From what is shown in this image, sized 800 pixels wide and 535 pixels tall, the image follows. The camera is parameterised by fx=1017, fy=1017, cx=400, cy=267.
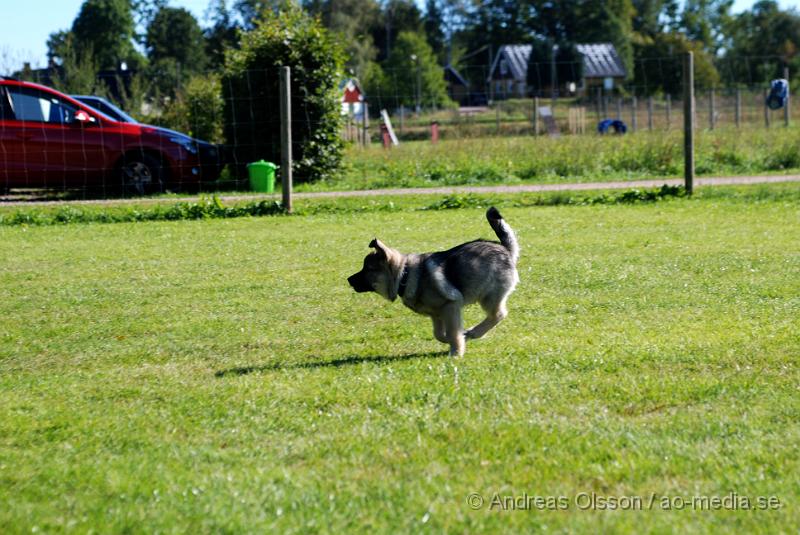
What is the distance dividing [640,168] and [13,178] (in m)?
12.8

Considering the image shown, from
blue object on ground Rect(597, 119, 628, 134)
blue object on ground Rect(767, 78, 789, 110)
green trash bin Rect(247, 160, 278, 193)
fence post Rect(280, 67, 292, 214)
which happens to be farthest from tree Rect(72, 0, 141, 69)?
fence post Rect(280, 67, 292, 214)

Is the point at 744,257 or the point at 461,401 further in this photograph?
the point at 744,257

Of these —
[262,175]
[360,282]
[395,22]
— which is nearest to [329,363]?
[360,282]

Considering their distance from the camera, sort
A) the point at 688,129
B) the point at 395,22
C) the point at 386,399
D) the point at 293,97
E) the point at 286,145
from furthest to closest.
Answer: the point at 395,22, the point at 293,97, the point at 688,129, the point at 286,145, the point at 386,399

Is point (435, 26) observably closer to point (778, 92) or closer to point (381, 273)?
point (778, 92)

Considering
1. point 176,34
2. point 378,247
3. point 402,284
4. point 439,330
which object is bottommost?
point 439,330

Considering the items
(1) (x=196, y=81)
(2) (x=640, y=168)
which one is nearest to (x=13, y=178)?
(1) (x=196, y=81)

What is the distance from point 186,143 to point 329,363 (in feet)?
44.3

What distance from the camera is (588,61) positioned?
300 ft

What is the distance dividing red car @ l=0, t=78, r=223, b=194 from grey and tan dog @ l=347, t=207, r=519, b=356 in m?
12.6

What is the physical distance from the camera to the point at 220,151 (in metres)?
20.2

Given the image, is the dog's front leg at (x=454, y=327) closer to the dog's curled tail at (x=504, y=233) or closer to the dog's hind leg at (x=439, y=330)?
the dog's hind leg at (x=439, y=330)

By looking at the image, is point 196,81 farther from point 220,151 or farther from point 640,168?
point 640,168

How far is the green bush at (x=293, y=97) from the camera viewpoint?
20359mm
